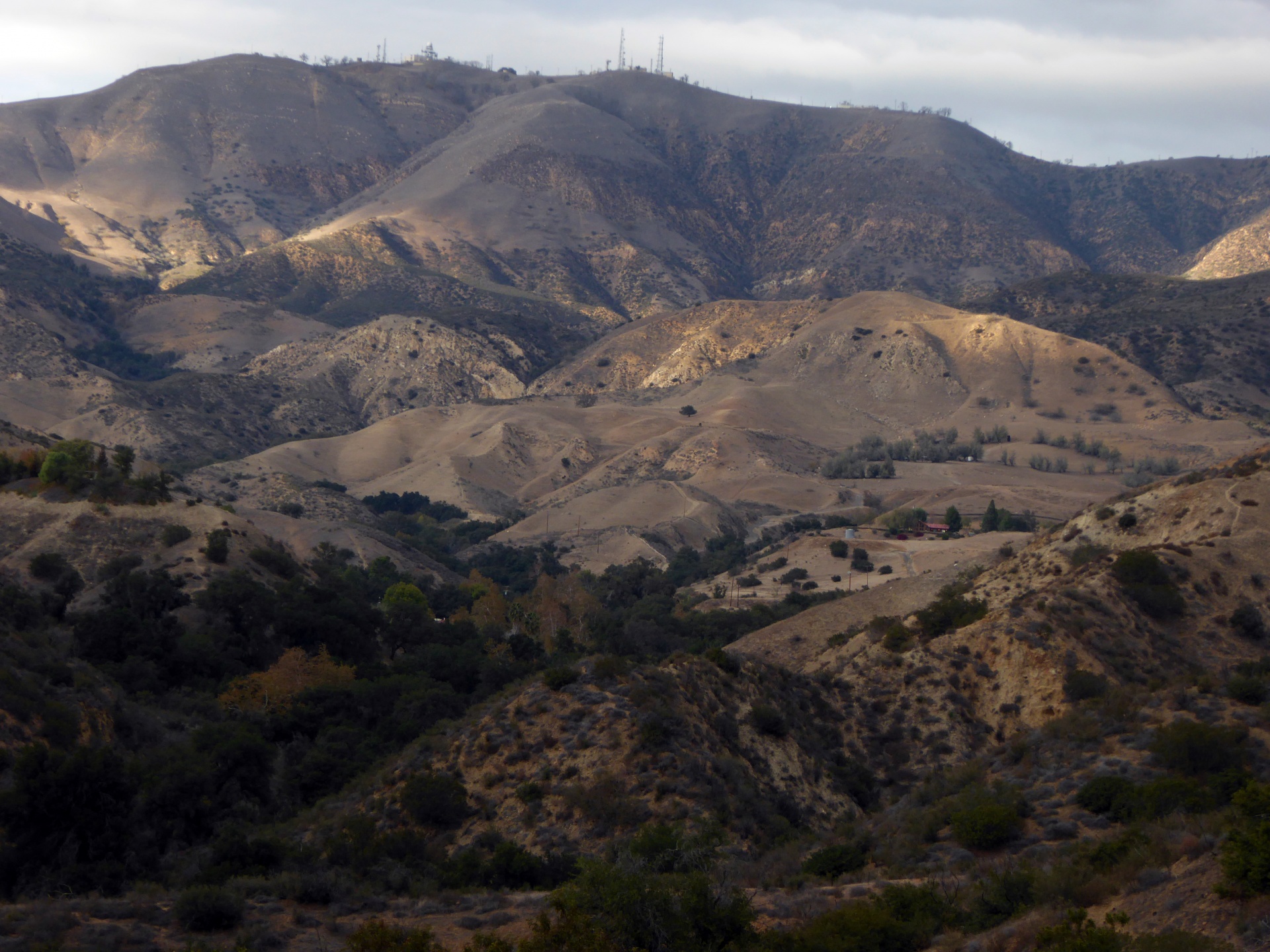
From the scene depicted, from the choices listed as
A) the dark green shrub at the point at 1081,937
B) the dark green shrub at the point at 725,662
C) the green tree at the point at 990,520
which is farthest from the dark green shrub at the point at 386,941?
the green tree at the point at 990,520

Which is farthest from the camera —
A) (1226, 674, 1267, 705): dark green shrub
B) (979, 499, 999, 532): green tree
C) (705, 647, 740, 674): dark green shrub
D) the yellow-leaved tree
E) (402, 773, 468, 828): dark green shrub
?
(979, 499, 999, 532): green tree

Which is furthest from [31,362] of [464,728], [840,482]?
[464,728]

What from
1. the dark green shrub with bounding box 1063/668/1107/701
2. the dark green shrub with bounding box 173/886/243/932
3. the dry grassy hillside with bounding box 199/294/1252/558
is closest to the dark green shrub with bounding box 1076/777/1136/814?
the dark green shrub with bounding box 1063/668/1107/701

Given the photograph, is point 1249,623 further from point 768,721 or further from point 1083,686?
point 768,721

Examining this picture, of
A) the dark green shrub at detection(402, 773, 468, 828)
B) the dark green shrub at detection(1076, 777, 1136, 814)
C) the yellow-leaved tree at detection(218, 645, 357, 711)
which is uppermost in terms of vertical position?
the dark green shrub at detection(1076, 777, 1136, 814)

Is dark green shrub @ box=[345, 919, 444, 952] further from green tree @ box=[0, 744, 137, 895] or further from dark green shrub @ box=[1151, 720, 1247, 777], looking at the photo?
dark green shrub @ box=[1151, 720, 1247, 777]

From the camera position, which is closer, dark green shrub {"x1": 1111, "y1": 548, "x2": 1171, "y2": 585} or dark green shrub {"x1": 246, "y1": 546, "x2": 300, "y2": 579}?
dark green shrub {"x1": 1111, "y1": 548, "x2": 1171, "y2": 585}

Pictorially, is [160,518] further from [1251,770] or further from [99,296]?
[99,296]

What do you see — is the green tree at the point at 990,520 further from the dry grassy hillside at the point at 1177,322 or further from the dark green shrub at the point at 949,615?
the dry grassy hillside at the point at 1177,322
